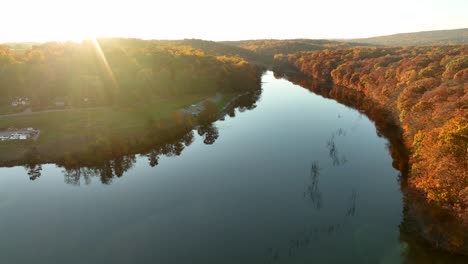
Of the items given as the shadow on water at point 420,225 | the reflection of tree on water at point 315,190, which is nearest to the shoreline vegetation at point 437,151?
the shadow on water at point 420,225

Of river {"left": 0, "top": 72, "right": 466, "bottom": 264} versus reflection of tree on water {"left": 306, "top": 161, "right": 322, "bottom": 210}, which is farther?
reflection of tree on water {"left": 306, "top": 161, "right": 322, "bottom": 210}

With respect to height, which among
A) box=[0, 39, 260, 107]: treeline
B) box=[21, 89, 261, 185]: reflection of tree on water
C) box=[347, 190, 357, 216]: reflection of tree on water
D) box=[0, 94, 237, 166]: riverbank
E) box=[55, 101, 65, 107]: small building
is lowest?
box=[347, 190, 357, 216]: reflection of tree on water

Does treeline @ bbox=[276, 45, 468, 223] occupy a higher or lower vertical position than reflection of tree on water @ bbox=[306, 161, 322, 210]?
higher

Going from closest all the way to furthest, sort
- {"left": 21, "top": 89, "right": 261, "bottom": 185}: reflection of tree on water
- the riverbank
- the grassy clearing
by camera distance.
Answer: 1. {"left": 21, "top": 89, "right": 261, "bottom": 185}: reflection of tree on water
2. the riverbank
3. the grassy clearing

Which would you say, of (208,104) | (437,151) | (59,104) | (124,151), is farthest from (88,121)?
(437,151)

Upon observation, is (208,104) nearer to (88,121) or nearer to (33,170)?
(88,121)

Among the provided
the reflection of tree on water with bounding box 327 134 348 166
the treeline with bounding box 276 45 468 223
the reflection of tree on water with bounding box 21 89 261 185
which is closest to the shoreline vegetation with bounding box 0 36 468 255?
the treeline with bounding box 276 45 468 223

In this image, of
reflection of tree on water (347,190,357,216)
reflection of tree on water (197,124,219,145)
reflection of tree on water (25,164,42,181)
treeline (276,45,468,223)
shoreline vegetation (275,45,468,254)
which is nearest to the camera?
shoreline vegetation (275,45,468,254)

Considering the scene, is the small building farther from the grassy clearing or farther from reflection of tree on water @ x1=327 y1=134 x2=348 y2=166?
reflection of tree on water @ x1=327 y1=134 x2=348 y2=166
